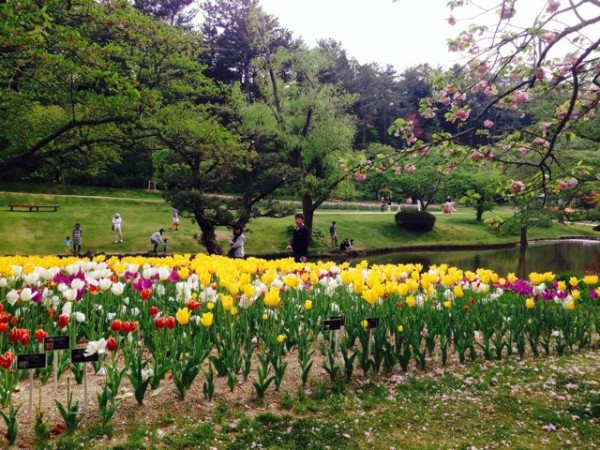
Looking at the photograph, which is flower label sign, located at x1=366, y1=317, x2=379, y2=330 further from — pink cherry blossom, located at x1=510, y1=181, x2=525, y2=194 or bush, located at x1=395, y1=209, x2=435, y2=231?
bush, located at x1=395, y1=209, x2=435, y2=231

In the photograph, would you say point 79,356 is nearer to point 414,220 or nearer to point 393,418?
point 393,418

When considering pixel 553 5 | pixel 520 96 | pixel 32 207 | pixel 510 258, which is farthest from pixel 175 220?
pixel 553 5

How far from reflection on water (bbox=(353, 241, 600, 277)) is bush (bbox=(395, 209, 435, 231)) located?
3.99 meters

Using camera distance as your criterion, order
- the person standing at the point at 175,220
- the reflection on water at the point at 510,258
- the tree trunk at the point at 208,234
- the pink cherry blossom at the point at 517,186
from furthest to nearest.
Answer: the person standing at the point at 175,220 → the reflection on water at the point at 510,258 → the tree trunk at the point at 208,234 → the pink cherry blossom at the point at 517,186

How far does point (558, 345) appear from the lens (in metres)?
5.87

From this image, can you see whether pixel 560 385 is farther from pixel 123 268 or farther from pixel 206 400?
pixel 123 268

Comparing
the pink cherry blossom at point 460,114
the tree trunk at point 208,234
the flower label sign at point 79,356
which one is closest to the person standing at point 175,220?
the tree trunk at point 208,234

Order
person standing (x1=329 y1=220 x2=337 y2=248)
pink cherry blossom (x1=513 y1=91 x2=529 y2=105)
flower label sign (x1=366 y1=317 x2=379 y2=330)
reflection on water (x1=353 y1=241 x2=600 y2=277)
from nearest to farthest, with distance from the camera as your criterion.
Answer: flower label sign (x1=366 y1=317 x2=379 y2=330) < pink cherry blossom (x1=513 y1=91 x2=529 y2=105) < reflection on water (x1=353 y1=241 x2=600 y2=277) < person standing (x1=329 y1=220 x2=337 y2=248)

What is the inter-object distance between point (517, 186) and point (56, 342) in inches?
195

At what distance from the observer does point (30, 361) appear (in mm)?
3301

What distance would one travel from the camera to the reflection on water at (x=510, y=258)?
24750 millimetres

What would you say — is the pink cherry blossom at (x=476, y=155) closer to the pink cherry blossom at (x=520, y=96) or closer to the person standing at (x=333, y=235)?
the pink cherry blossom at (x=520, y=96)

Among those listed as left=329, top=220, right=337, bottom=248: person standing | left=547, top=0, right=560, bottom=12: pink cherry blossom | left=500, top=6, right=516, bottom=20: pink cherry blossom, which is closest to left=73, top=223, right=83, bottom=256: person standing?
left=329, top=220, right=337, bottom=248: person standing

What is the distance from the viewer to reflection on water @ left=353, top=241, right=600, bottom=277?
24750 millimetres
